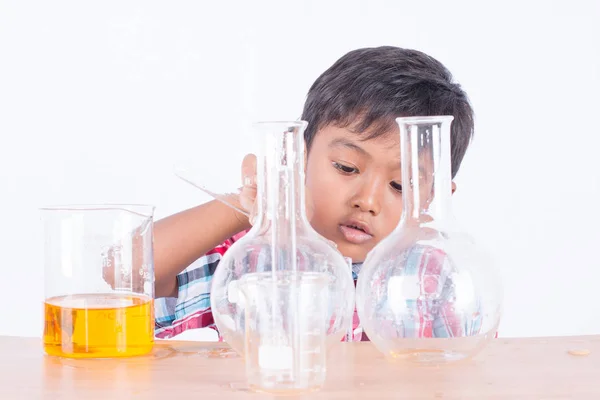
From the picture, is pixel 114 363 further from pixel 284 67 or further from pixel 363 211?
pixel 284 67

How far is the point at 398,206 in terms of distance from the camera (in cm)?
125

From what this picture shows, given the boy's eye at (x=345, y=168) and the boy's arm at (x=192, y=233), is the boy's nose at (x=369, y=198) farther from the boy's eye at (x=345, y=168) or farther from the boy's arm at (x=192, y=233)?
the boy's arm at (x=192, y=233)

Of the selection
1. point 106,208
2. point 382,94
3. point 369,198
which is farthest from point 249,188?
point 382,94

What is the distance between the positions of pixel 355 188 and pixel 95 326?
0.55 metres

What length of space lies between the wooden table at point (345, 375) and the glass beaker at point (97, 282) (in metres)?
0.02

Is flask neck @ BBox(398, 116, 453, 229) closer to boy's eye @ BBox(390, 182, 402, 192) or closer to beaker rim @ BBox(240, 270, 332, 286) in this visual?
beaker rim @ BBox(240, 270, 332, 286)

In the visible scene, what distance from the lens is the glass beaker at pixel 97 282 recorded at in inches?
30.6

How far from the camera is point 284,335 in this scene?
25.5 inches

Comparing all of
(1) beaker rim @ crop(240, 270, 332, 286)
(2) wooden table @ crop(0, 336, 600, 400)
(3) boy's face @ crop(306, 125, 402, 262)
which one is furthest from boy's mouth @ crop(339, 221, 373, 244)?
(1) beaker rim @ crop(240, 270, 332, 286)

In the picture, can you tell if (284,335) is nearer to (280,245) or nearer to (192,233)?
(280,245)

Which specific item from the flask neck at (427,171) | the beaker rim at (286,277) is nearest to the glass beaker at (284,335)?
the beaker rim at (286,277)

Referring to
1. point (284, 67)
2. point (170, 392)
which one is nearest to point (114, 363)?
point (170, 392)

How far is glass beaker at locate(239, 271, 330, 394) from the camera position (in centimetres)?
65

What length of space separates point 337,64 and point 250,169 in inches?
20.7
